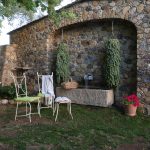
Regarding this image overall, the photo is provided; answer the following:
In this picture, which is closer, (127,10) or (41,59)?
(127,10)

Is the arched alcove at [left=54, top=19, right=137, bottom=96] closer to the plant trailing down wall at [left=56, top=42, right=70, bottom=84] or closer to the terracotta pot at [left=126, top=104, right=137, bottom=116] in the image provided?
the plant trailing down wall at [left=56, top=42, right=70, bottom=84]

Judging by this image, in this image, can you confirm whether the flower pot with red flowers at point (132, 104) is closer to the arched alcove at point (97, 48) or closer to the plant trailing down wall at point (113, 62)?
the arched alcove at point (97, 48)

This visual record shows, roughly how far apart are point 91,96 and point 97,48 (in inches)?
50.3

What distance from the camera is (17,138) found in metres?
4.74

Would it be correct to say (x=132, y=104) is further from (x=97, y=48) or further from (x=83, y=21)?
(x=83, y=21)

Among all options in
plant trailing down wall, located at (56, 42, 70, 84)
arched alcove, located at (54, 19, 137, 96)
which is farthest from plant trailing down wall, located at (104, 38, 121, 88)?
plant trailing down wall, located at (56, 42, 70, 84)

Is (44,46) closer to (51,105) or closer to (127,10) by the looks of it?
(51,105)

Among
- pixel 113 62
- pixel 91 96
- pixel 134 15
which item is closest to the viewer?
pixel 134 15

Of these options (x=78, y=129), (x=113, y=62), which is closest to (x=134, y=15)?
(x=113, y=62)

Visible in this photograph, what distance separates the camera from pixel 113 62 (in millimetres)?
6816

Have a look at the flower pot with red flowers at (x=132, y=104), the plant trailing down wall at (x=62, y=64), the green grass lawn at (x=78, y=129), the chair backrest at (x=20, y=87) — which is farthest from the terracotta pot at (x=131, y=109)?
the chair backrest at (x=20, y=87)

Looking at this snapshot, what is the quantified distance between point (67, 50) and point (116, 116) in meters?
2.41

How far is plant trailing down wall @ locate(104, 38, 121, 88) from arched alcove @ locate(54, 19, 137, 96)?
199mm

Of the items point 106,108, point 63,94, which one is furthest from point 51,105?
point 106,108
